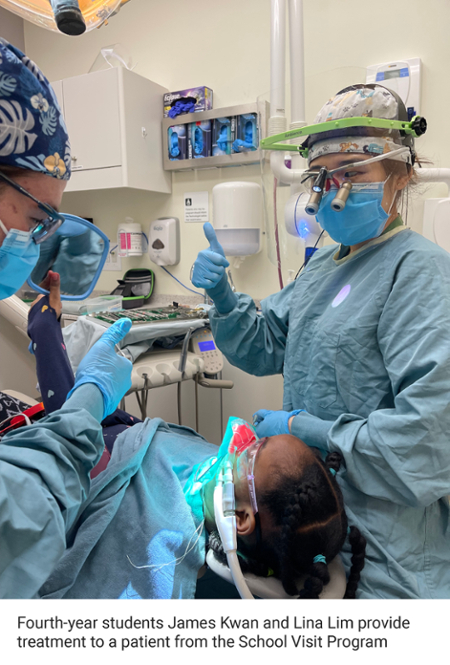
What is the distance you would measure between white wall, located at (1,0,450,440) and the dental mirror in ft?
2.73

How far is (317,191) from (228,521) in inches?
30.7

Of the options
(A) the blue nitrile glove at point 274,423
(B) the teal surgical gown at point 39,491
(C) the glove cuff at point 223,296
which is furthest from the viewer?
(C) the glove cuff at point 223,296

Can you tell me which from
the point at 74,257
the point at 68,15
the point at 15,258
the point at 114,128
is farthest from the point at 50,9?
the point at 114,128

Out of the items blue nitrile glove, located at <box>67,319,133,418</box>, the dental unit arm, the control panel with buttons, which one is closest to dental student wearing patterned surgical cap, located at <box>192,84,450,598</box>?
the dental unit arm

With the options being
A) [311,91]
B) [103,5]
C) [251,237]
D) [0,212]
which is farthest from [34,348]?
[311,91]

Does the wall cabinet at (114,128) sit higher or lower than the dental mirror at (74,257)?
higher

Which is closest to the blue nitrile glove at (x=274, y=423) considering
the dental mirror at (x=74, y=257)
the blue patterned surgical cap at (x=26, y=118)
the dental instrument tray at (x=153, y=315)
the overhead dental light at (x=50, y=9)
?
the dental mirror at (x=74, y=257)

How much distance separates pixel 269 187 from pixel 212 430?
1.50 metres

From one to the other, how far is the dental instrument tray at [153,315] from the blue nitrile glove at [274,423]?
3.23ft

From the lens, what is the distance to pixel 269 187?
187cm

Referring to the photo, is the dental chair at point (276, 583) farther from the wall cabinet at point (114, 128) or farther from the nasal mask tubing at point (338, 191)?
the wall cabinet at point (114, 128)

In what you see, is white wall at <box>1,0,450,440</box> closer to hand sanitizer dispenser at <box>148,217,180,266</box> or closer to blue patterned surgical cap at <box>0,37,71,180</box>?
hand sanitizer dispenser at <box>148,217,180,266</box>

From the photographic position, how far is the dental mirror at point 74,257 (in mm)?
1271

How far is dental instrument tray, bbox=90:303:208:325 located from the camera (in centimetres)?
208
